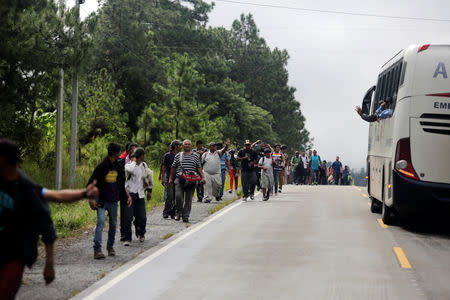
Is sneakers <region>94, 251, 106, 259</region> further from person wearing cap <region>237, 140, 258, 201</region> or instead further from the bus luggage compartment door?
person wearing cap <region>237, 140, 258, 201</region>

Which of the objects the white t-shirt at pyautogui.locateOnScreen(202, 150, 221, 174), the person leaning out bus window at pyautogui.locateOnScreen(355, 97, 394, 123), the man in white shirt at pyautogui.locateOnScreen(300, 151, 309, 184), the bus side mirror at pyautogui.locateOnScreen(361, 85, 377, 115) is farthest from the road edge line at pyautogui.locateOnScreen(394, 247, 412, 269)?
the man in white shirt at pyautogui.locateOnScreen(300, 151, 309, 184)

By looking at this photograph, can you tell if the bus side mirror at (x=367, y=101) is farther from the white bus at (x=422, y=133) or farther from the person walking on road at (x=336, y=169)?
the person walking on road at (x=336, y=169)

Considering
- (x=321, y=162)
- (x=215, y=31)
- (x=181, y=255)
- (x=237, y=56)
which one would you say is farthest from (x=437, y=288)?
(x=237, y=56)

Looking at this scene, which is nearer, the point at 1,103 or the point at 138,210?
the point at 138,210

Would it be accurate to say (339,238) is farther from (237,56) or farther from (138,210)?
(237,56)

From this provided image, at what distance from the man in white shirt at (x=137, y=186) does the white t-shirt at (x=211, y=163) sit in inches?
351

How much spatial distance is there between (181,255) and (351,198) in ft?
50.1

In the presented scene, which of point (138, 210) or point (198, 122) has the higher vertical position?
point (198, 122)

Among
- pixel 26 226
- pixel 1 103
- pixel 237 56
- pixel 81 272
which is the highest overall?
pixel 237 56

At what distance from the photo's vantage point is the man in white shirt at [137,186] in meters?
12.0

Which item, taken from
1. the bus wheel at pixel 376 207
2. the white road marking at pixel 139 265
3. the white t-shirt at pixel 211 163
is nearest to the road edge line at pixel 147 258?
the white road marking at pixel 139 265

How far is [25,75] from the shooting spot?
19.3m

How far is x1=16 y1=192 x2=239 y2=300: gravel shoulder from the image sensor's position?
26.6ft

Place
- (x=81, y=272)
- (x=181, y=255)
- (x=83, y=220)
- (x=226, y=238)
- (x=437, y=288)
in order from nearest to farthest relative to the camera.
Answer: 1. (x=437, y=288)
2. (x=81, y=272)
3. (x=181, y=255)
4. (x=226, y=238)
5. (x=83, y=220)
